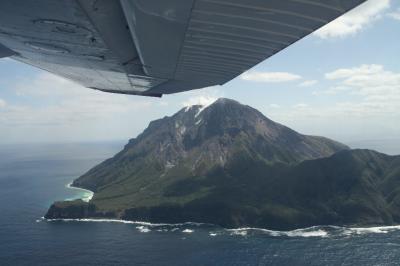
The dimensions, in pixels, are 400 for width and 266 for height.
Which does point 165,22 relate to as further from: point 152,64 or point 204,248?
point 204,248

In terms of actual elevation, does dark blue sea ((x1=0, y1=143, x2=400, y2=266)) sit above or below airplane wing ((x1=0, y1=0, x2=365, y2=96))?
below

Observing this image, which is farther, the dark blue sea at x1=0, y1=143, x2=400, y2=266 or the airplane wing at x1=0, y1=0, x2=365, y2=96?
the dark blue sea at x1=0, y1=143, x2=400, y2=266

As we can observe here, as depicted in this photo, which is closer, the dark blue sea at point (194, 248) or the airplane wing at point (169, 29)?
the airplane wing at point (169, 29)

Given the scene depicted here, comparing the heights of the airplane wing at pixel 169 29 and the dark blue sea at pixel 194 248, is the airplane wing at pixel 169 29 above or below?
above

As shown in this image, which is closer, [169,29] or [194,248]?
[169,29]

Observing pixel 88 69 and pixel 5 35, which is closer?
pixel 5 35

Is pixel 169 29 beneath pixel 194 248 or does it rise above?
above

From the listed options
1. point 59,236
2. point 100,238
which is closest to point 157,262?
point 100,238

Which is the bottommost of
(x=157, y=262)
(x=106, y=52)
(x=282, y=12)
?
(x=157, y=262)
